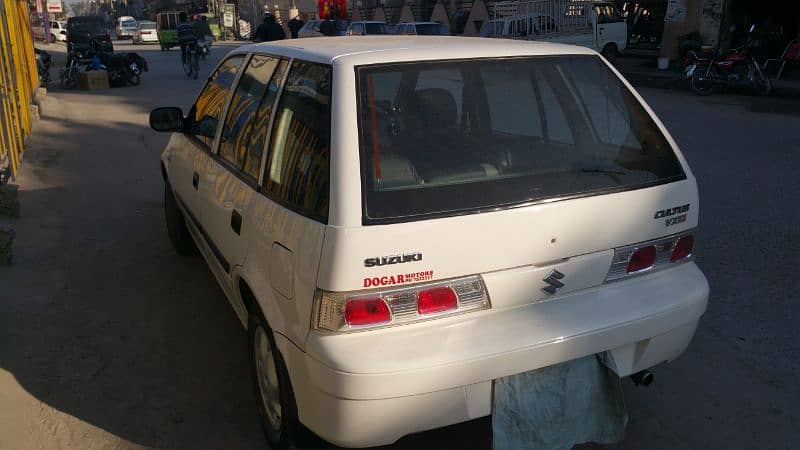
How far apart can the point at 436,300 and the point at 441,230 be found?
24 cm

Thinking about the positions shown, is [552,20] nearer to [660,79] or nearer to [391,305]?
[660,79]

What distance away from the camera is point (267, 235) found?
2.75 metres

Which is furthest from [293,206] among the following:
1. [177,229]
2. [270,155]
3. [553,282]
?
[177,229]

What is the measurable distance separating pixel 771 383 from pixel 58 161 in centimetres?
871

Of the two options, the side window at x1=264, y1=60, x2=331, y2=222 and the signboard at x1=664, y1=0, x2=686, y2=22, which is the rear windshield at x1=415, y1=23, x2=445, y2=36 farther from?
the side window at x1=264, y1=60, x2=331, y2=222

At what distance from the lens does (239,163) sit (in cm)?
333

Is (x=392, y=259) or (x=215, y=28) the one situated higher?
(x=392, y=259)

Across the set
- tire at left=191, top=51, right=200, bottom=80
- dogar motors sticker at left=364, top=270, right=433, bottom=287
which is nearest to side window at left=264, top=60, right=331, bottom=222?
dogar motors sticker at left=364, top=270, right=433, bottom=287

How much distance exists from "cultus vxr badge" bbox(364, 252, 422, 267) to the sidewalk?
13.7m

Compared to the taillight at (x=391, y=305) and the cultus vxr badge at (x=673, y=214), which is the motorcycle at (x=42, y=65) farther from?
the cultus vxr badge at (x=673, y=214)

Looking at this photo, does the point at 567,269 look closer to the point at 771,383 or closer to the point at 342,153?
the point at 342,153

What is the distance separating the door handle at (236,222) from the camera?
123 inches

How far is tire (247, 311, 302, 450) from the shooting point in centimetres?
268

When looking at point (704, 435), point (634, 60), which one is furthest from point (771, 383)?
point (634, 60)
